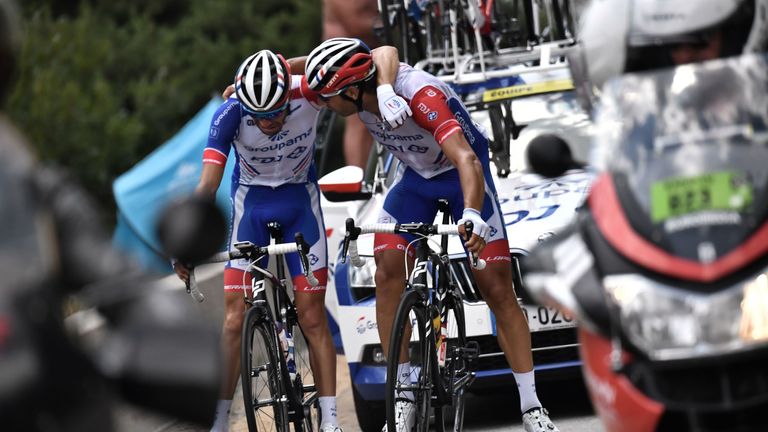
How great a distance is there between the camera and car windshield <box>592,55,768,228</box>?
4438mm

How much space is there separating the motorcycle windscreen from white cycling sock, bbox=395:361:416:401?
3.08 metres

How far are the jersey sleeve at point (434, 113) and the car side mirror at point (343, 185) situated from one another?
892mm

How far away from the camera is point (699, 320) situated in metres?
4.21

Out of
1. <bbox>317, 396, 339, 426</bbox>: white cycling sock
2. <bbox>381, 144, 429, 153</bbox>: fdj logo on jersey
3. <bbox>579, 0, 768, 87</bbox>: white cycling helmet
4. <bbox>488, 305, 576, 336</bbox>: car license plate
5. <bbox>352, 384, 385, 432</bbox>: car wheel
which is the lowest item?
<bbox>352, 384, 385, 432</bbox>: car wheel

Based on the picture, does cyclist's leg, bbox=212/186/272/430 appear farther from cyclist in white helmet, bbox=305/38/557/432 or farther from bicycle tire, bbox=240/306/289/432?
cyclist in white helmet, bbox=305/38/557/432

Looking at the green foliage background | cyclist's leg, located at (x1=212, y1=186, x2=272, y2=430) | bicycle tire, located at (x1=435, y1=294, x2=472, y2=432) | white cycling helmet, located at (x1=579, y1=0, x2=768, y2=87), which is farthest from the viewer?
the green foliage background

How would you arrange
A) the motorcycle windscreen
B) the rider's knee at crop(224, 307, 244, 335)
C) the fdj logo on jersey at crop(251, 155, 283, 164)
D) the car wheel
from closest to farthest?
the motorcycle windscreen, the rider's knee at crop(224, 307, 244, 335), the fdj logo on jersey at crop(251, 155, 283, 164), the car wheel

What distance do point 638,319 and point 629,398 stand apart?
0.71 ft

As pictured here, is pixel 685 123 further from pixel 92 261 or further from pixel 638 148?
pixel 92 261

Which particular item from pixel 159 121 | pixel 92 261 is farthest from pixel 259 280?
pixel 159 121

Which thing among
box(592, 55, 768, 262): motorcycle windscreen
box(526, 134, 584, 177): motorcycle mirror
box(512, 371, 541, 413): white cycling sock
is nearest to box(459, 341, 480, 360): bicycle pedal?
box(512, 371, 541, 413): white cycling sock

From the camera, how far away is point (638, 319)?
4297mm

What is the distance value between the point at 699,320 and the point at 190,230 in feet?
4.44

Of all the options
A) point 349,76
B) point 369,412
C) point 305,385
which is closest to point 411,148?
point 349,76
